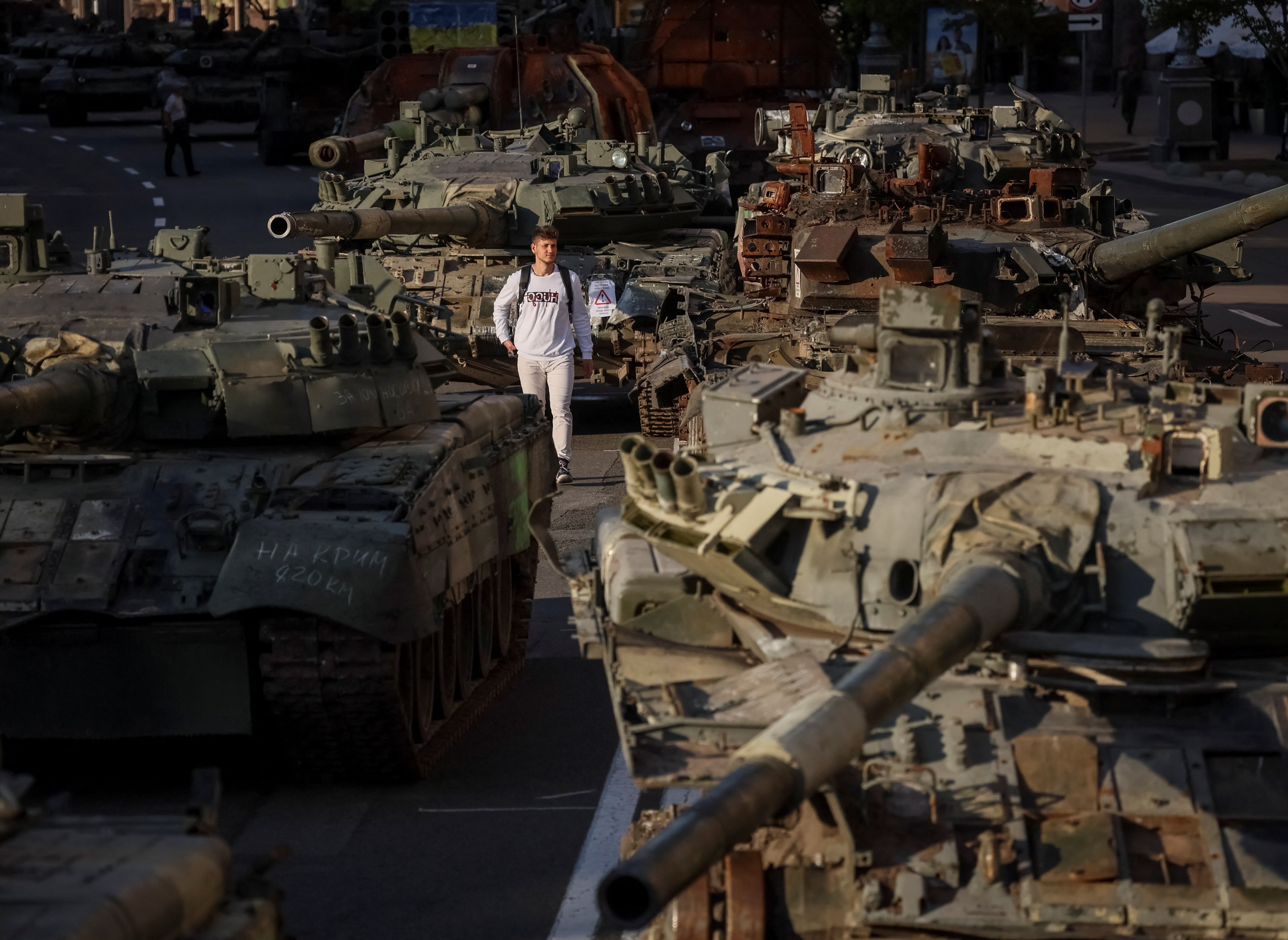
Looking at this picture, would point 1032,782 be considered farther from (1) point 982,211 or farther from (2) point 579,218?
(2) point 579,218

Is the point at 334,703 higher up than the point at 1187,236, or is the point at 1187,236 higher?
the point at 1187,236

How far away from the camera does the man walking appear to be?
15781 millimetres

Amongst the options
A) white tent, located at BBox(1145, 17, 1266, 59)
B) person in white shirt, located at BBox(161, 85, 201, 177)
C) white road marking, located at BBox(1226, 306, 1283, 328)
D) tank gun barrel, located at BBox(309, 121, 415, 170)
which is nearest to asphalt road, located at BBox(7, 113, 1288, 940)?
tank gun barrel, located at BBox(309, 121, 415, 170)

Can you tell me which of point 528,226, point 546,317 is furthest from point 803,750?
point 528,226

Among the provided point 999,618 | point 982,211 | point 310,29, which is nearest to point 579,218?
point 982,211

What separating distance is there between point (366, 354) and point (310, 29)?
3146 cm

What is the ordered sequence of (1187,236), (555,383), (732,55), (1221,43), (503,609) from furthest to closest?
(1221,43) < (732,55) < (555,383) < (1187,236) < (503,609)

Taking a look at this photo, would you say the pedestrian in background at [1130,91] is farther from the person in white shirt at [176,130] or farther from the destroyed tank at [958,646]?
the destroyed tank at [958,646]

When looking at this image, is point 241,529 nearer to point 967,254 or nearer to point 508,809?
point 508,809

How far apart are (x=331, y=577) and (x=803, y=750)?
12.9ft

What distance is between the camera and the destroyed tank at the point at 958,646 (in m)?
6.71

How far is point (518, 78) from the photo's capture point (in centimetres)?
2556

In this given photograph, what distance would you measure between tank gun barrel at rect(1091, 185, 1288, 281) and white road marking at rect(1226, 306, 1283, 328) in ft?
31.7

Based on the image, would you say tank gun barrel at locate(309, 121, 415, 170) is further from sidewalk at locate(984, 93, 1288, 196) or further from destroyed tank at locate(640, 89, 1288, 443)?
sidewalk at locate(984, 93, 1288, 196)
